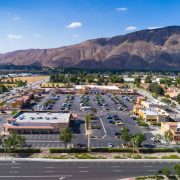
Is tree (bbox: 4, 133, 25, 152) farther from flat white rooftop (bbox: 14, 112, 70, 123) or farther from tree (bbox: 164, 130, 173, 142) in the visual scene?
tree (bbox: 164, 130, 173, 142)

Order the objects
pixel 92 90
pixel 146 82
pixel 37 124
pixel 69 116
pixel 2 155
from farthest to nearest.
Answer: pixel 146 82, pixel 92 90, pixel 69 116, pixel 37 124, pixel 2 155

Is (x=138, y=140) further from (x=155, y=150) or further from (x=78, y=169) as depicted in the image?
(x=78, y=169)

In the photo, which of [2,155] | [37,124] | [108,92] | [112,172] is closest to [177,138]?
[112,172]

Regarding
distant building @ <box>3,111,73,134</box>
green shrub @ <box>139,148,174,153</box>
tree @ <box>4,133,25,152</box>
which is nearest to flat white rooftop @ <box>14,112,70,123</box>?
distant building @ <box>3,111,73,134</box>

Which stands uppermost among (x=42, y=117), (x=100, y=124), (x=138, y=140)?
(x=42, y=117)

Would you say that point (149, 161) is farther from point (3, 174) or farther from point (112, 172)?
point (3, 174)

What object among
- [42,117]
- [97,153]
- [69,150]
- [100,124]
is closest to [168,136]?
[97,153]
